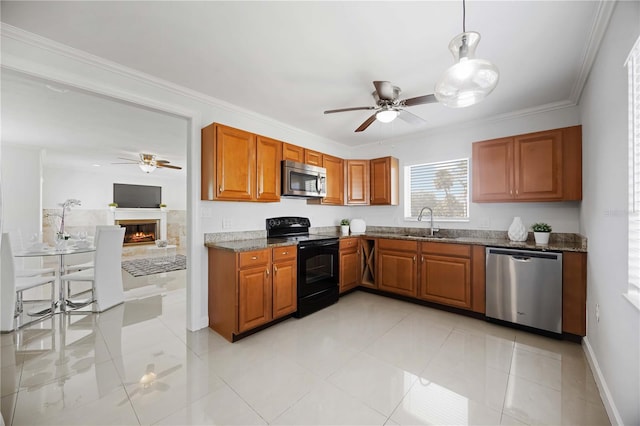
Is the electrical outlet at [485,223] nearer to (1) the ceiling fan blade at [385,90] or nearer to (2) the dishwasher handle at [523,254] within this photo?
(2) the dishwasher handle at [523,254]

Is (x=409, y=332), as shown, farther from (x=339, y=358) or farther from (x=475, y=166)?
(x=475, y=166)

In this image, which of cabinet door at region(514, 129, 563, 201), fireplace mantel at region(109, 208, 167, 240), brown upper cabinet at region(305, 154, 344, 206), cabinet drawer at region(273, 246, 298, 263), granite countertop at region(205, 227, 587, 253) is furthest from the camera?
fireplace mantel at region(109, 208, 167, 240)

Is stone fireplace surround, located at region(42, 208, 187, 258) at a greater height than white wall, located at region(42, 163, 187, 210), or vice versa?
white wall, located at region(42, 163, 187, 210)

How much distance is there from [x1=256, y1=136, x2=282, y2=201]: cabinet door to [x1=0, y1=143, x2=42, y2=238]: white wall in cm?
522

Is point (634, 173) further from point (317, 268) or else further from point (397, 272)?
point (317, 268)

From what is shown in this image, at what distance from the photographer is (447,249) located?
318 centimetres

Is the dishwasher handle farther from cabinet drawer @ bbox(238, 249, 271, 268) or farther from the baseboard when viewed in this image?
cabinet drawer @ bbox(238, 249, 271, 268)

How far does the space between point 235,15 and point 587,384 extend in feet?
11.9

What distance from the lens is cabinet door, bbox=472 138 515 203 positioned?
3.01 m

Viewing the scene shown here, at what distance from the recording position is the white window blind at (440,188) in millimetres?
3695

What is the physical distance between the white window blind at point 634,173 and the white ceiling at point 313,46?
2.04 ft

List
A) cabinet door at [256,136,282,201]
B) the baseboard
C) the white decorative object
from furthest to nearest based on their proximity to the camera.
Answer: the white decorative object, cabinet door at [256,136,282,201], the baseboard

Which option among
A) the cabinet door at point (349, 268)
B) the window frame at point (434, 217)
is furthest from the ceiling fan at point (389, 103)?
the cabinet door at point (349, 268)

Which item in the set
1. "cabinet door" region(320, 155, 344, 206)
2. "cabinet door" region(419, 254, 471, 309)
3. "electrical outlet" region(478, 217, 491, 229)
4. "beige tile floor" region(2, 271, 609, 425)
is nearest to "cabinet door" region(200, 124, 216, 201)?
"beige tile floor" region(2, 271, 609, 425)
